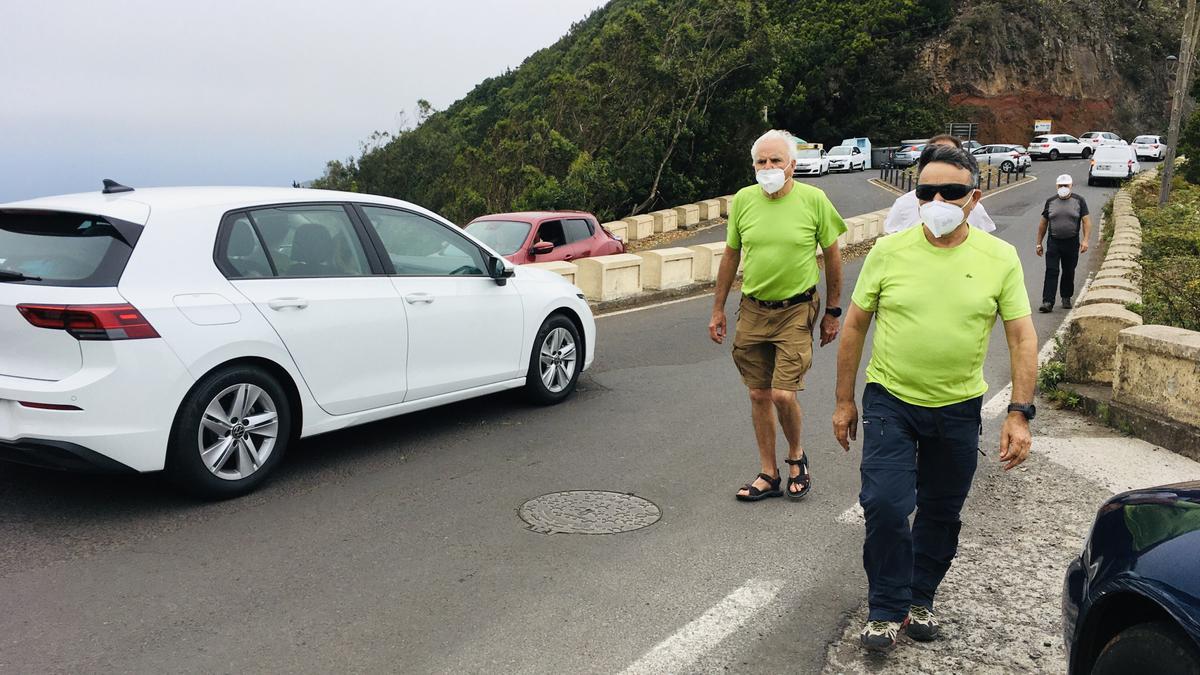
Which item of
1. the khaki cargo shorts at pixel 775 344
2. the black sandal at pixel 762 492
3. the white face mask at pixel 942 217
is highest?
the white face mask at pixel 942 217

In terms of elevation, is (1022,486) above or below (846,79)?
below

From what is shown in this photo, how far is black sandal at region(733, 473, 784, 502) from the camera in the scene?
531cm

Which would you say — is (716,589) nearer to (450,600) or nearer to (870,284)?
(450,600)

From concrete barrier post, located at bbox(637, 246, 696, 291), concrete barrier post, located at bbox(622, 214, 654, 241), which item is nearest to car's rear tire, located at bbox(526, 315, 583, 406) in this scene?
concrete barrier post, located at bbox(637, 246, 696, 291)

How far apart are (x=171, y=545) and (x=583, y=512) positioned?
81.3 inches

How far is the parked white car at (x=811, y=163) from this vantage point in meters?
49.0

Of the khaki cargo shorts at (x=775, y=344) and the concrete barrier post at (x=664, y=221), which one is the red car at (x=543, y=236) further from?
the concrete barrier post at (x=664, y=221)

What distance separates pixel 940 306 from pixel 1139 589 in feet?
4.17

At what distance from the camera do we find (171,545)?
4551mm

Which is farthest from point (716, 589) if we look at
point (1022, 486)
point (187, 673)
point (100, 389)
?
point (100, 389)

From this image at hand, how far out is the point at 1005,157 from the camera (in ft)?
162

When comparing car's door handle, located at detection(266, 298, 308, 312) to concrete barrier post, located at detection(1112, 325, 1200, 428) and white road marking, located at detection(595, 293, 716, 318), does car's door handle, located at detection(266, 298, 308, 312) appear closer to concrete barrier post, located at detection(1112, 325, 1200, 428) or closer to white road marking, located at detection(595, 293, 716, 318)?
concrete barrier post, located at detection(1112, 325, 1200, 428)

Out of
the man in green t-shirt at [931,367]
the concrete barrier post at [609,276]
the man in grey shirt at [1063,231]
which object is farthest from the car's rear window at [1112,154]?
the man in green t-shirt at [931,367]

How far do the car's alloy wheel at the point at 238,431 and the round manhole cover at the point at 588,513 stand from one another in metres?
1.52
